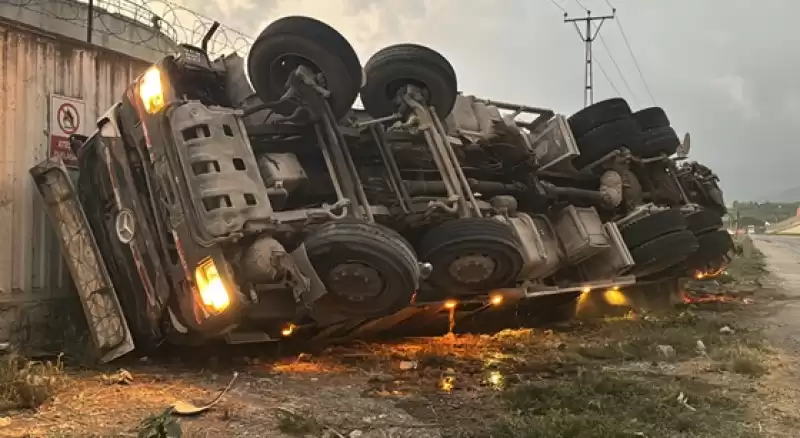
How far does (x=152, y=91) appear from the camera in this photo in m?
4.96

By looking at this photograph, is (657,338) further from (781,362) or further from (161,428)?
(161,428)

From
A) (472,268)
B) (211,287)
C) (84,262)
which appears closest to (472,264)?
(472,268)

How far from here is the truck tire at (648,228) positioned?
769 cm

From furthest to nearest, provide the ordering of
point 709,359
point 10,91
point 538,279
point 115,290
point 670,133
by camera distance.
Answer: point 670,133 < point 538,279 < point 709,359 < point 10,91 < point 115,290

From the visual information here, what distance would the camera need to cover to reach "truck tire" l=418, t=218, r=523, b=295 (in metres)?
5.13

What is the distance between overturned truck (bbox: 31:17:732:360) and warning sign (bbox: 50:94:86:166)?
1.05ft

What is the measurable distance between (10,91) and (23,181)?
Answer: 650mm

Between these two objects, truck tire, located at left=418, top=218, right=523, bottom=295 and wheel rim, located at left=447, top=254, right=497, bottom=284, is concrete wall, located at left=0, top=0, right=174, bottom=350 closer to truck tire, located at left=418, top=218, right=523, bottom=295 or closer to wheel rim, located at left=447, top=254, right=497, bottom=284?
truck tire, located at left=418, top=218, right=523, bottom=295

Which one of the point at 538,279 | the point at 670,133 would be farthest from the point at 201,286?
the point at 670,133

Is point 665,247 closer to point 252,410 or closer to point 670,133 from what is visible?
point 670,133

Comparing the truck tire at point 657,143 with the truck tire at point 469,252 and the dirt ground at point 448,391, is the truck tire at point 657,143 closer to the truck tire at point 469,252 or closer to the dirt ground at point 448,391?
the dirt ground at point 448,391

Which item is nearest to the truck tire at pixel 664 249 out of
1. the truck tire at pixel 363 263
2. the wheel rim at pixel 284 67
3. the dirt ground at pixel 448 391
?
the dirt ground at pixel 448 391

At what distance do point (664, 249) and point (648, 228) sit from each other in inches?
10.0

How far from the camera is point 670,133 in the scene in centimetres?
849
